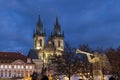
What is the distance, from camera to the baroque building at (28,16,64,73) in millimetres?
148875

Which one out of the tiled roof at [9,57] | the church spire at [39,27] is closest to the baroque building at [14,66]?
the tiled roof at [9,57]

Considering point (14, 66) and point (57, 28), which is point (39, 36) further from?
point (14, 66)

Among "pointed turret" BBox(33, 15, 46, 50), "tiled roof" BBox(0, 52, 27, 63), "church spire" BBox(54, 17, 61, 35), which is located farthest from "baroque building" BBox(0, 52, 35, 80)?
"church spire" BBox(54, 17, 61, 35)

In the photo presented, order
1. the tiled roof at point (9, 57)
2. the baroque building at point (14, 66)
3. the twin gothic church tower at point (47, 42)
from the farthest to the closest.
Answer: the twin gothic church tower at point (47, 42) < the tiled roof at point (9, 57) < the baroque building at point (14, 66)

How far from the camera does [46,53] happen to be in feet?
497

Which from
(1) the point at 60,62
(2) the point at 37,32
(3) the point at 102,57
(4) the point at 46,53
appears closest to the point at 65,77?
(1) the point at 60,62

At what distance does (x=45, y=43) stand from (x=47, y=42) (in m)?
1.17

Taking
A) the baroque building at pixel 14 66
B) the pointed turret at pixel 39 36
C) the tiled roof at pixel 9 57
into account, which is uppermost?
the pointed turret at pixel 39 36

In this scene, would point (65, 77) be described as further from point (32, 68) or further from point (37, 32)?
point (37, 32)

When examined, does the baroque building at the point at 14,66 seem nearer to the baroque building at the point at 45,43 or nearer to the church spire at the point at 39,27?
the baroque building at the point at 45,43

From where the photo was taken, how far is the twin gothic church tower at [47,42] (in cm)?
15162

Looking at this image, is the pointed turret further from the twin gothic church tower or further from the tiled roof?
the tiled roof

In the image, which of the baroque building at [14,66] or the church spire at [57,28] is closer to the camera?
the baroque building at [14,66]

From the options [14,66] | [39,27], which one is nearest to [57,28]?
[39,27]
